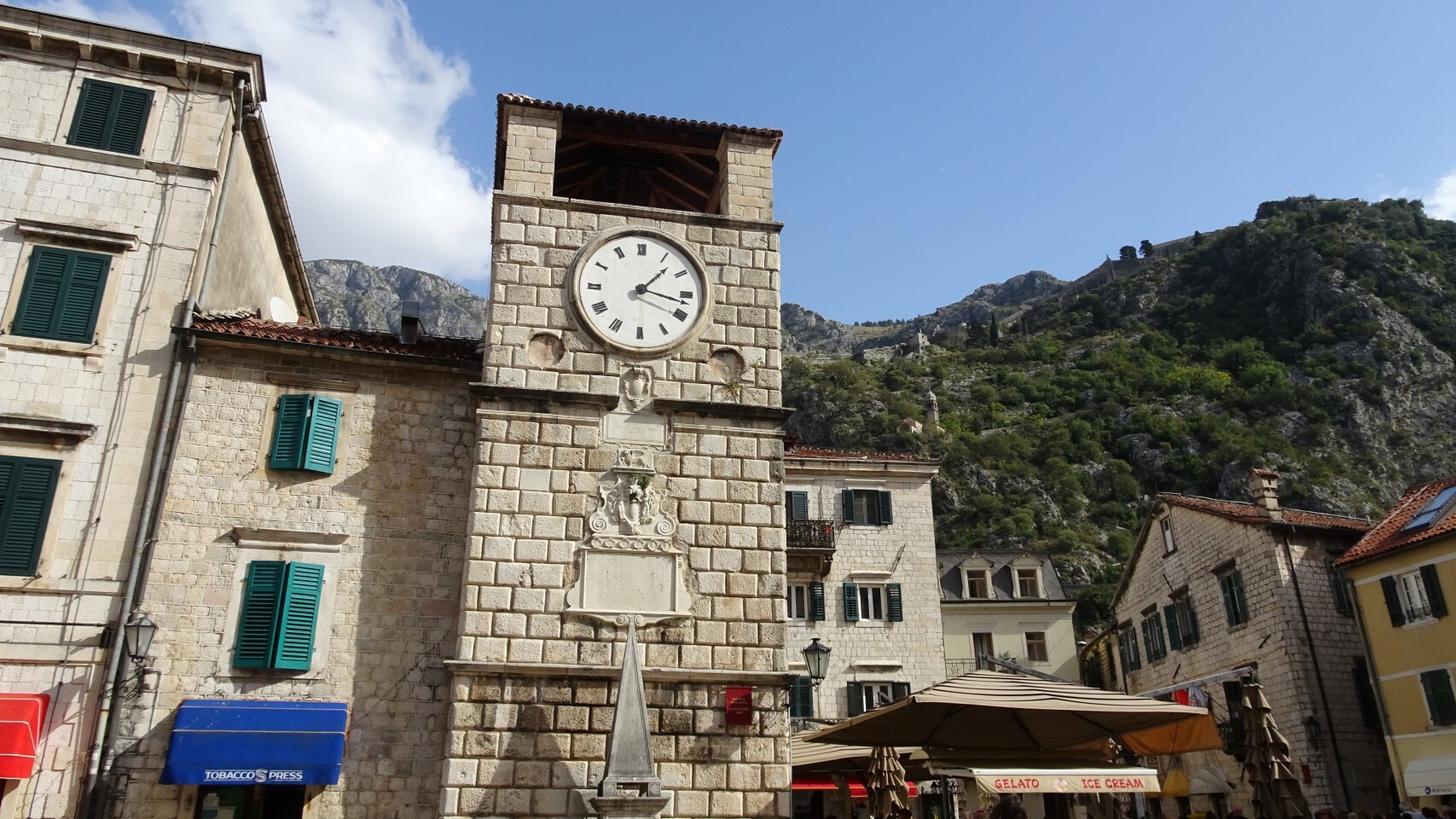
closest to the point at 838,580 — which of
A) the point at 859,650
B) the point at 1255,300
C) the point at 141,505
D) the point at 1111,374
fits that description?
the point at 859,650

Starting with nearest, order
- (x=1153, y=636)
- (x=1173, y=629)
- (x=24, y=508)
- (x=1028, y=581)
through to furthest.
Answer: (x=24, y=508), (x=1173, y=629), (x=1153, y=636), (x=1028, y=581)

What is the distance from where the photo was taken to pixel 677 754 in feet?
34.3

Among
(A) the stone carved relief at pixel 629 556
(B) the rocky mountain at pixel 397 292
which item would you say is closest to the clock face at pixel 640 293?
(A) the stone carved relief at pixel 629 556

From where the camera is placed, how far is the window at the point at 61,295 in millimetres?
11859

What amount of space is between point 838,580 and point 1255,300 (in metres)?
75.5

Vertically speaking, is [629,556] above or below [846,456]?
below

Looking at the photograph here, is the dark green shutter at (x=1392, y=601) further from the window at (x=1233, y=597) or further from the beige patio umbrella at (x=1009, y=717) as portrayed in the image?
the beige patio umbrella at (x=1009, y=717)

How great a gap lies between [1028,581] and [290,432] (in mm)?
27963

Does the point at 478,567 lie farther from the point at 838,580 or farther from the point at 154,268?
the point at 838,580

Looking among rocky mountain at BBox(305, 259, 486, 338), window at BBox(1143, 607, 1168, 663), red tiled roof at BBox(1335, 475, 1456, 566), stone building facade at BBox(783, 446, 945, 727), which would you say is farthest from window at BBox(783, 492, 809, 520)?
rocky mountain at BBox(305, 259, 486, 338)

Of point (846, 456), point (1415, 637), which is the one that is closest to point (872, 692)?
point (846, 456)

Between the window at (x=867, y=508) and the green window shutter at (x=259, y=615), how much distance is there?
1815cm

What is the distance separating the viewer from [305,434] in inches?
469

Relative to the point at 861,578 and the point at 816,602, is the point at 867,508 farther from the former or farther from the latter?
the point at 816,602
